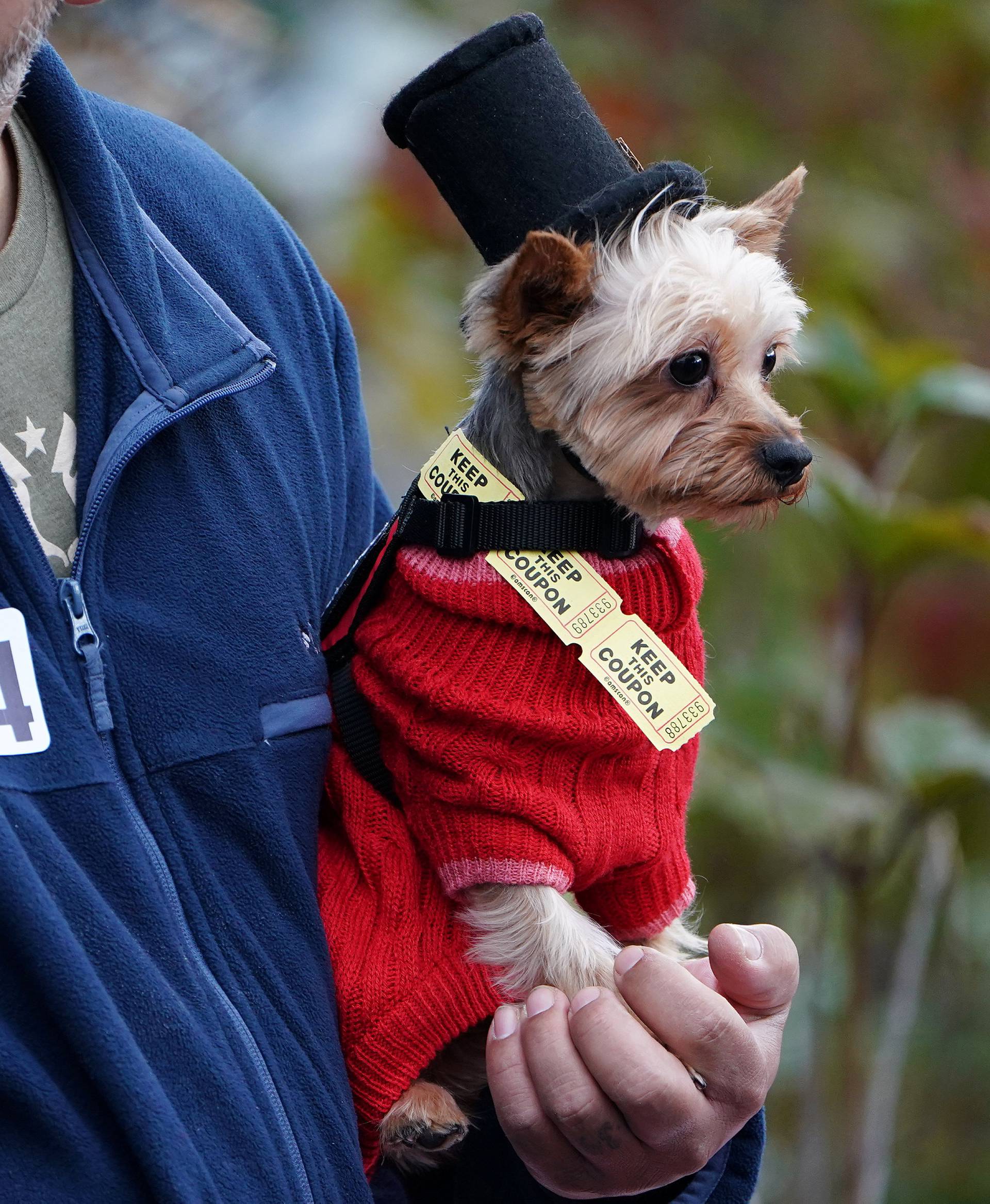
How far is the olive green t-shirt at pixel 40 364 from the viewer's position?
3.62 feet

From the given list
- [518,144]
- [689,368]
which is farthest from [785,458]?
[518,144]

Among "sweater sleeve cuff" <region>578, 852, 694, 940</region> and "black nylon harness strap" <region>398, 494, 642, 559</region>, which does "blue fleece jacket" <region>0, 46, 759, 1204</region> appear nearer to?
"black nylon harness strap" <region>398, 494, 642, 559</region>

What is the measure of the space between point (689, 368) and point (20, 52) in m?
0.73

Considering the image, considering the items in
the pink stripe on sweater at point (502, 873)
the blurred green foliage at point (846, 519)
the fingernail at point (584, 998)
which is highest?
the pink stripe on sweater at point (502, 873)

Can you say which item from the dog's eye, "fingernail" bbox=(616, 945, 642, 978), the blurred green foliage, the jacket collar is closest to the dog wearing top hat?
the dog's eye

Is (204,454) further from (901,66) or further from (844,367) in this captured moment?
(901,66)

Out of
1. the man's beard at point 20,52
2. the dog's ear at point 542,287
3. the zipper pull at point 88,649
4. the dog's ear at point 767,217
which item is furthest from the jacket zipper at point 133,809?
the dog's ear at point 767,217

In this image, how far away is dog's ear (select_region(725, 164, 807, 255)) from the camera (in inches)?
59.7

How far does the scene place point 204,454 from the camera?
3.99ft

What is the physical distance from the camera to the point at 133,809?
1052 millimetres

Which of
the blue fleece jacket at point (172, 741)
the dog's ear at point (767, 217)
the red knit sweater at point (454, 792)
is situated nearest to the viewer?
the blue fleece jacket at point (172, 741)

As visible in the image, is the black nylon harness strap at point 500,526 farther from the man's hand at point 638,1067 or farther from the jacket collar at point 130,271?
the man's hand at point 638,1067

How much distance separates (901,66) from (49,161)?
15.3 feet

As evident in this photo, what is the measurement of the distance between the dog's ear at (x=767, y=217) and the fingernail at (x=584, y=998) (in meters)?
0.87
